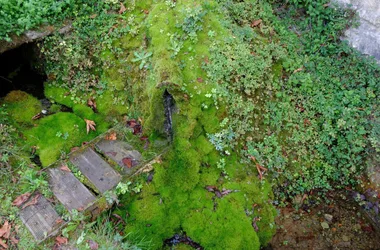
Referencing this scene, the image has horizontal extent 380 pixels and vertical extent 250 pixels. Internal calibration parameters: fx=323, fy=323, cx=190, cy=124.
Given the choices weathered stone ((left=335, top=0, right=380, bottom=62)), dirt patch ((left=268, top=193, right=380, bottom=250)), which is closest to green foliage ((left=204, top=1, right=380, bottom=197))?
weathered stone ((left=335, top=0, right=380, bottom=62))

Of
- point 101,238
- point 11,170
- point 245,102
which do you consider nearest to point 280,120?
point 245,102

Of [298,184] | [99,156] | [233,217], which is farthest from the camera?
[298,184]

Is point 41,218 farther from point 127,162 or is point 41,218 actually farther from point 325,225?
point 325,225

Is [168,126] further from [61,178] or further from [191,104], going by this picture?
[61,178]

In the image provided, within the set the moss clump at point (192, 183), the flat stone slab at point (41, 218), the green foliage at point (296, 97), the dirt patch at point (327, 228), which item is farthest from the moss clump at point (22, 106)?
the dirt patch at point (327, 228)

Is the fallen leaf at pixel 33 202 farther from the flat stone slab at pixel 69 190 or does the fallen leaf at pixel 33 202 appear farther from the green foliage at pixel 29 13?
the green foliage at pixel 29 13

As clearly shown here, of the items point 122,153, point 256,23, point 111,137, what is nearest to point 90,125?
point 111,137
